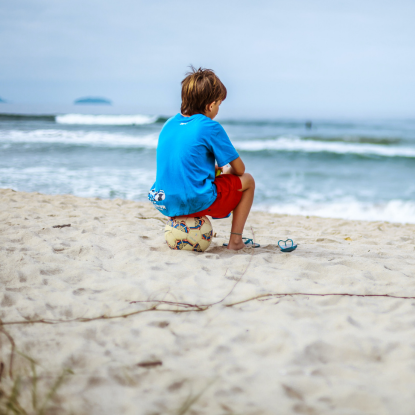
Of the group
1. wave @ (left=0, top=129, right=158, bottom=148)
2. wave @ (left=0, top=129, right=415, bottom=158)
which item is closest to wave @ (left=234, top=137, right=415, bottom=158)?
wave @ (left=0, top=129, right=415, bottom=158)

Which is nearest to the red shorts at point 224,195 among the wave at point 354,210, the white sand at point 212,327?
the white sand at point 212,327

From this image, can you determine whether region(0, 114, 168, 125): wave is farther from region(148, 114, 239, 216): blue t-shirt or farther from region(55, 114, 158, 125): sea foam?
region(148, 114, 239, 216): blue t-shirt

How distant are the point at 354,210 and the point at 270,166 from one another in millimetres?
4905

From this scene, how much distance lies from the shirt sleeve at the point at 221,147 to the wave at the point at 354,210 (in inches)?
141

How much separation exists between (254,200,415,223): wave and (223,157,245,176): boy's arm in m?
3.38

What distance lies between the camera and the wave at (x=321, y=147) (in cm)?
1344

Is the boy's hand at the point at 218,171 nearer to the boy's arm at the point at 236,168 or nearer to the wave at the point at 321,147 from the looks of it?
the boy's arm at the point at 236,168

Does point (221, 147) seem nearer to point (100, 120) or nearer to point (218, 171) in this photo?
point (218, 171)

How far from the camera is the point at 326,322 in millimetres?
1627

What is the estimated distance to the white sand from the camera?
118 cm

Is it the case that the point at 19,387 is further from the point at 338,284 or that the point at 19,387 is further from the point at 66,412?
the point at 338,284

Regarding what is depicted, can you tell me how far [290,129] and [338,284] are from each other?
19358mm

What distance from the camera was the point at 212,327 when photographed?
5.20 feet

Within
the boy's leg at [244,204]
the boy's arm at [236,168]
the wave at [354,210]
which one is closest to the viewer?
the boy's arm at [236,168]
